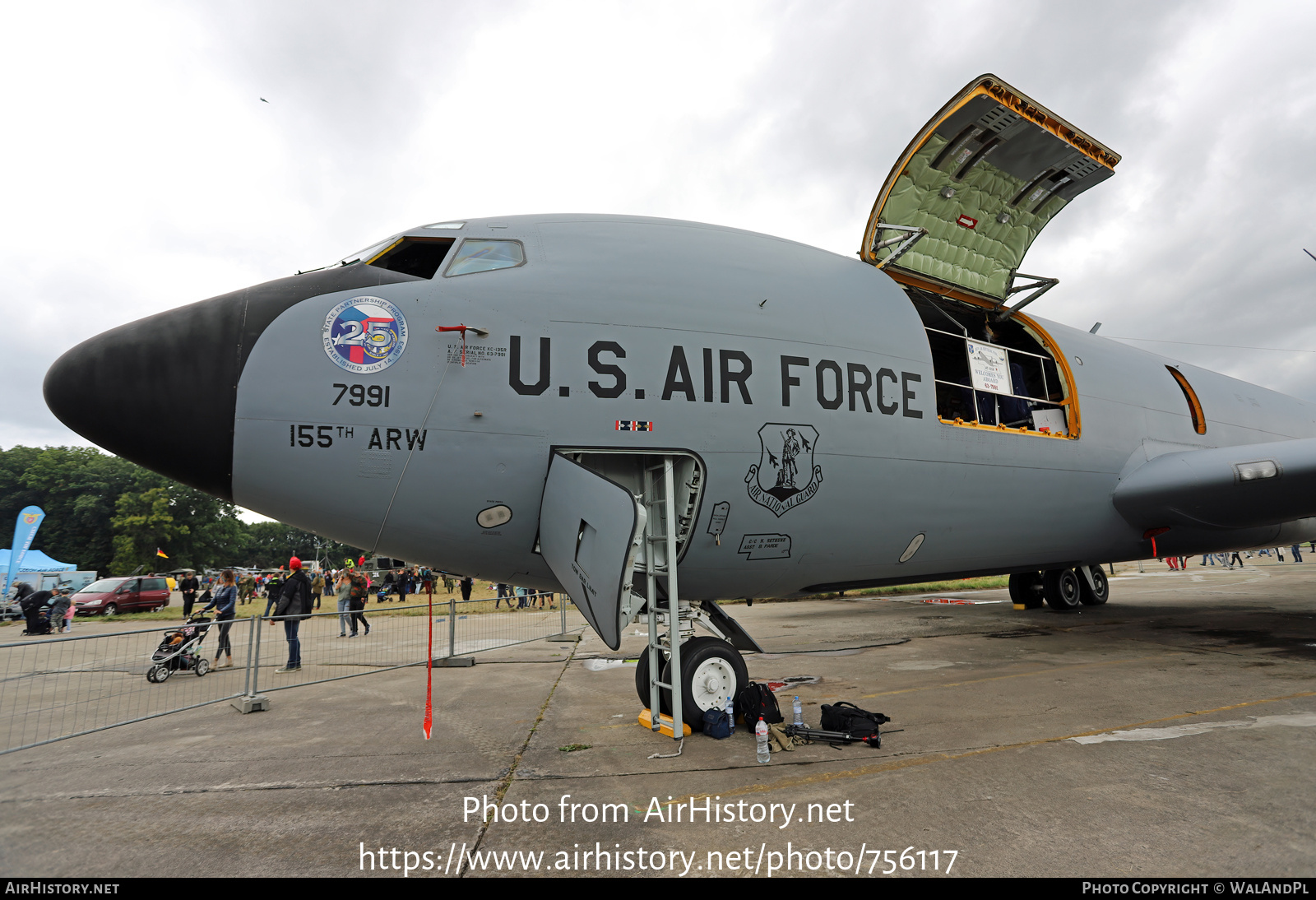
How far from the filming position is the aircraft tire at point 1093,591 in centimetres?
1662

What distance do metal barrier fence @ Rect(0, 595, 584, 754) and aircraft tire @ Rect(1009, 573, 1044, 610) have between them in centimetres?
1152

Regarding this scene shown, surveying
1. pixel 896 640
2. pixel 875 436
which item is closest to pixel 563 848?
pixel 875 436

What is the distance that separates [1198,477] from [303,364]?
1071cm

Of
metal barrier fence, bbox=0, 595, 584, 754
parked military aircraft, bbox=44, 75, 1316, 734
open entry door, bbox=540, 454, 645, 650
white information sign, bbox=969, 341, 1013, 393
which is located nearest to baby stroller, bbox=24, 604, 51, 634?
metal barrier fence, bbox=0, 595, 584, 754

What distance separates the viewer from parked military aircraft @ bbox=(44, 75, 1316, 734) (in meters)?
5.02

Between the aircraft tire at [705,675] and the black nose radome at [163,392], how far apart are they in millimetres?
4137

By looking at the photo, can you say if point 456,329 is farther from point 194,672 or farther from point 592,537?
point 194,672

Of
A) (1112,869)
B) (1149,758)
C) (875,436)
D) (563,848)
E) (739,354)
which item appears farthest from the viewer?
(875,436)

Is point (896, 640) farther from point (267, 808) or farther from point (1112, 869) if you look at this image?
point (267, 808)

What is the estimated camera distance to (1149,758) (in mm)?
4945

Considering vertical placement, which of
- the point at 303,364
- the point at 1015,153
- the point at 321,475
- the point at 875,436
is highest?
the point at 1015,153

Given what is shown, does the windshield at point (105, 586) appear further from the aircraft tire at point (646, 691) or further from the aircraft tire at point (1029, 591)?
the aircraft tire at point (1029, 591)

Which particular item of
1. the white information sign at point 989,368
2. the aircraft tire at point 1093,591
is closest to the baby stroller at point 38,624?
the white information sign at point 989,368

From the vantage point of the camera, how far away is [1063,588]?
16.3m
